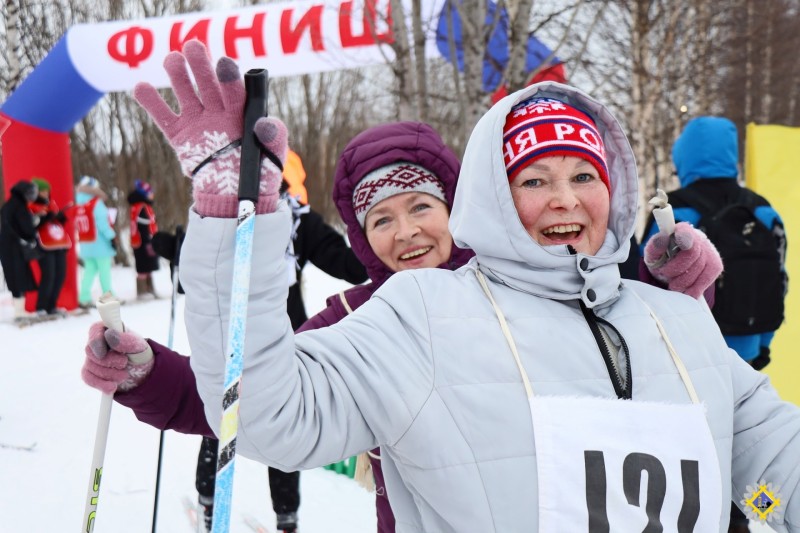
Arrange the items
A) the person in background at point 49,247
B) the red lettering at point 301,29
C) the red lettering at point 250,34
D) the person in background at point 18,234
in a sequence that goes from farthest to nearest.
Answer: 1. the person in background at point 49,247
2. the person in background at point 18,234
3. the red lettering at point 250,34
4. the red lettering at point 301,29

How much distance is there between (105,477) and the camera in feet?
13.3

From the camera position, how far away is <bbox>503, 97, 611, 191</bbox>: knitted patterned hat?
1.31 meters

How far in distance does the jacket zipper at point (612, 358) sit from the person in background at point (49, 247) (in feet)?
28.9

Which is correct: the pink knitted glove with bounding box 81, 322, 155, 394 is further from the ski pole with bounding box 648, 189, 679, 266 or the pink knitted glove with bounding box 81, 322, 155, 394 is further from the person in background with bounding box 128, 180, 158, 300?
the person in background with bounding box 128, 180, 158, 300

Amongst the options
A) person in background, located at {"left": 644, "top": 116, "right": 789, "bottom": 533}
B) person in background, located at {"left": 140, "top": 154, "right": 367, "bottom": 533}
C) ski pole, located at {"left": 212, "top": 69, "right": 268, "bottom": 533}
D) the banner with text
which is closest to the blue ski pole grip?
ski pole, located at {"left": 212, "top": 69, "right": 268, "bottom": 533}

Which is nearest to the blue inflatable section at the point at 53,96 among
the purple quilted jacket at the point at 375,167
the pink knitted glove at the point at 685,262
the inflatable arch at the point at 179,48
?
the inflatable arch at the point at 179,48

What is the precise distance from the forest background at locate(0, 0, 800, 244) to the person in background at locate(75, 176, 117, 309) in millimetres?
2496

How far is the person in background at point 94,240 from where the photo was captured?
9547 millimetres

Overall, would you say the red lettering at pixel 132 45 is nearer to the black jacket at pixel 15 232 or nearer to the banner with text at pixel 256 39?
the banner with text at pixel 256 39

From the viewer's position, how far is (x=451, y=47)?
538 centimetres

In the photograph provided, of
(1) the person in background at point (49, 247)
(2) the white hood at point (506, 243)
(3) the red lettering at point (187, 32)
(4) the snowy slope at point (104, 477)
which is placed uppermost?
(3) the red lettering at point (187, 32)

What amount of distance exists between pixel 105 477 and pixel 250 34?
463 cm

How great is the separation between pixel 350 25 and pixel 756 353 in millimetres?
4613

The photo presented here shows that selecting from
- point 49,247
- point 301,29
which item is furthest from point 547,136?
point 49,247
